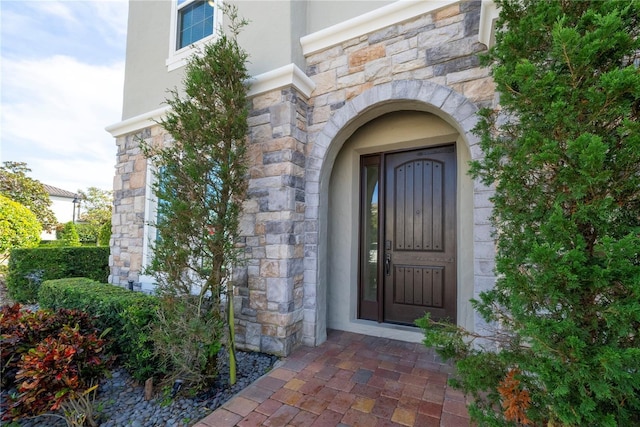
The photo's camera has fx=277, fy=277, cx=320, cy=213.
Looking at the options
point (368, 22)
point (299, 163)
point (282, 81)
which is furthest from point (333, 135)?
point (368, 22)

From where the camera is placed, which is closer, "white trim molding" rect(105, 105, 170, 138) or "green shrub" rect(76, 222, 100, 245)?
"white trim molding" rect(105, 105, 170, 138)

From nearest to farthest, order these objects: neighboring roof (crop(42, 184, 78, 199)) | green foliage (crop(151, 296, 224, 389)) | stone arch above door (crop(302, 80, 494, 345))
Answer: green foliage (crop(151, 296, 224, 389)) → stone arch above door (crop(302, 80, 494, 345)) → neighboring roof (crop(42, 184, 78, 199))

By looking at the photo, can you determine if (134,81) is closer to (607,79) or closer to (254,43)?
(254,43)

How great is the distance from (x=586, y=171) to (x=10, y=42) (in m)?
5.45

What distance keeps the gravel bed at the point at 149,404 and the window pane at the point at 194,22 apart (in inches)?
180

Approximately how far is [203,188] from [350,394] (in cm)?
218

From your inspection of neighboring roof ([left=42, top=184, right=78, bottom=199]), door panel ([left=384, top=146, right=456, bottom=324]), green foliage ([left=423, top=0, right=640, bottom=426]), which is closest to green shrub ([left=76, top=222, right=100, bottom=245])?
neighboring roof ([left=42, top=184, right=78, bottom=199])

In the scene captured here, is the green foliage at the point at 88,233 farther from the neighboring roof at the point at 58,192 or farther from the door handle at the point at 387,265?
the door handle at the point at 387,265

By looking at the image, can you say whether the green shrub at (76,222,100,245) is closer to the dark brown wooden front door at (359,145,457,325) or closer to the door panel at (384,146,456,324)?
the dark brown wooden front door at (359,145,457,325)

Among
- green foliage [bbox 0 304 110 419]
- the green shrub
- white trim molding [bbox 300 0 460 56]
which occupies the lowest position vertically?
green foliage [bbox 0 304 110 419]

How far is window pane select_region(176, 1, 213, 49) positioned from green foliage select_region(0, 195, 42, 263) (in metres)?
5.89

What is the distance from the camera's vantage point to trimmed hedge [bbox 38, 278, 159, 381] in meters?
2.43

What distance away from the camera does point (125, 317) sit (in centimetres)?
252

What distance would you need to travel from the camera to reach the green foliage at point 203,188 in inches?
95.2
